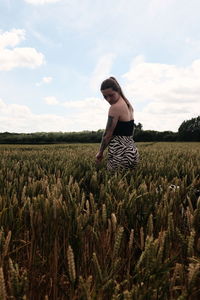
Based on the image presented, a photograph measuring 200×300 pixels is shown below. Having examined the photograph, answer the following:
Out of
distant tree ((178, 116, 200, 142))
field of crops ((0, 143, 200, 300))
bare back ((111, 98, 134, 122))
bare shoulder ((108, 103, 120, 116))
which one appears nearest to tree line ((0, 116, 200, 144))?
distant tree ((178, 116, 200, 142))

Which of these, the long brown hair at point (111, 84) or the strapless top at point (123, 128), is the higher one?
the long brown hair at point (111, 84)

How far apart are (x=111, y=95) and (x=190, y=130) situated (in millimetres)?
45086

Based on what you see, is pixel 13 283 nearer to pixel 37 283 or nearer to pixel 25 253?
pixel 37 283

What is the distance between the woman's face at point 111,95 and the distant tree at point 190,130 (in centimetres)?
4185

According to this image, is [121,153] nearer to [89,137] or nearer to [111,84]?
[111,84]

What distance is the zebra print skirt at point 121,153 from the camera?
13.3ft

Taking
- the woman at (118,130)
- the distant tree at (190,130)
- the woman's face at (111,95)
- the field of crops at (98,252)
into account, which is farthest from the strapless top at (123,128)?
the distant tree at (190,130)

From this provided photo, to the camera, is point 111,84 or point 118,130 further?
point 118,130

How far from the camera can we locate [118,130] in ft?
13.4

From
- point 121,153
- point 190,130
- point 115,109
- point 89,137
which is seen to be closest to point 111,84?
point 115,109

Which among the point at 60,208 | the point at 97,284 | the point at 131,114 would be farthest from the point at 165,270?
the point at 131,114

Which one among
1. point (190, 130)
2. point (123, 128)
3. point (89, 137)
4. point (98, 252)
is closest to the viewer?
point (98, 252)

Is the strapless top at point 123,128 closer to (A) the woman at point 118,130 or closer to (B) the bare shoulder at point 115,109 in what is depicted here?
Answer: (A) the woman at point 118,130

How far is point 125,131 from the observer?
4082 mm
